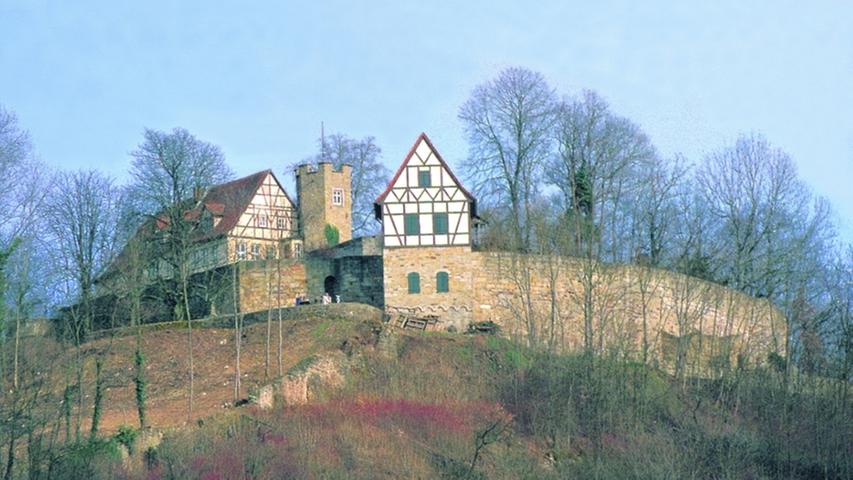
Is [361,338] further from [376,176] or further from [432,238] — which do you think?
[376,176]

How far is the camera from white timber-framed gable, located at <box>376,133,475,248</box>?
44.4 meters

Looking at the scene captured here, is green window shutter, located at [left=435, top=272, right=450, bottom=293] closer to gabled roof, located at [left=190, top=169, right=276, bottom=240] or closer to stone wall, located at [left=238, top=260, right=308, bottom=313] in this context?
stone wall, located at [left=238, top=260, right=308, bottom=313]

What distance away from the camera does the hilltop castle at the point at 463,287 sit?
43375 mm

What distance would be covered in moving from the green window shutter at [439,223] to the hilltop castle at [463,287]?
1.3 inches

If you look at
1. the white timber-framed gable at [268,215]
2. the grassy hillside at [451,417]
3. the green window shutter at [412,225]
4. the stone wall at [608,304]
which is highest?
the white timber-framed gable at [268,215]

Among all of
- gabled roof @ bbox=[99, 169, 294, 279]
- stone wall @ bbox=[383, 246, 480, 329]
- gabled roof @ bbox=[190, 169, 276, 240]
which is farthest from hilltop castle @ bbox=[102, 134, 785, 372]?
gabled roof @ bbox=[190, 169, 276, 240]

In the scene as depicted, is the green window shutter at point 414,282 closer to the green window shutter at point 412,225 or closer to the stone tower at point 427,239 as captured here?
the stone tower at point 427,239

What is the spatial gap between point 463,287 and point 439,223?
233cm

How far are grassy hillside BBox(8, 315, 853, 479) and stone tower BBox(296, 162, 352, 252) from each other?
9799 mm

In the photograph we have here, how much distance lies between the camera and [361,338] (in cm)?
3969

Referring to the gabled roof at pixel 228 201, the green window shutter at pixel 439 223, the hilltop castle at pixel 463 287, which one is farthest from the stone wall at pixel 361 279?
the gabled roof at pixel 228 201

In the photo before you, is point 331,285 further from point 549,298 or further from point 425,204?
point 549,298

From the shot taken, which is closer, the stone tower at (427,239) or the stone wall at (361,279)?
the stone tower at (427,239)

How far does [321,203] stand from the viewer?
51.2m
